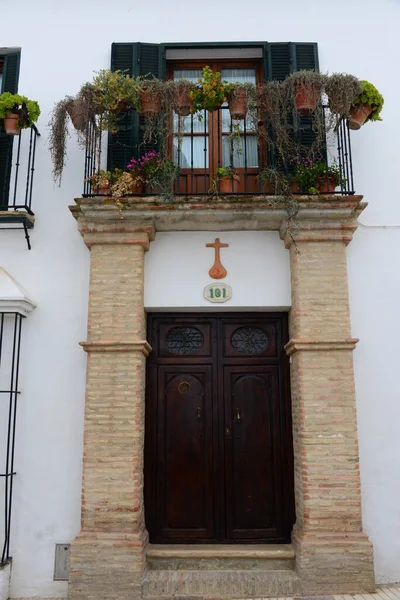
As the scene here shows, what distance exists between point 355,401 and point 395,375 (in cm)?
59

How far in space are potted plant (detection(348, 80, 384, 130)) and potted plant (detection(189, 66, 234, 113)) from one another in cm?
137

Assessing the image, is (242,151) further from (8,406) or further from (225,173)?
(8,406)

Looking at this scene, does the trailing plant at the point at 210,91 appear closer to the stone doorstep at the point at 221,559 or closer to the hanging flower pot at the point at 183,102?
the hanging flower pot at the point at 183,102

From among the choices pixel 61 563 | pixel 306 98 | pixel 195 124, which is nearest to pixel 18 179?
pixel 195 124

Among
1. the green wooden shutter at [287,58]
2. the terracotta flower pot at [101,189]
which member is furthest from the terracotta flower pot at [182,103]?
the green wooden shutter at [287,58]

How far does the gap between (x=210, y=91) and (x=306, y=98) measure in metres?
1.03

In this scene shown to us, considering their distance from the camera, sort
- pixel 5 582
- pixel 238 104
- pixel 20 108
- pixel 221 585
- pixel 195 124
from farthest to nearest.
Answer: pixel 195 124 < pixel 20 108 < pixel 238 104 < pixel 5 582 < pixel 221 585

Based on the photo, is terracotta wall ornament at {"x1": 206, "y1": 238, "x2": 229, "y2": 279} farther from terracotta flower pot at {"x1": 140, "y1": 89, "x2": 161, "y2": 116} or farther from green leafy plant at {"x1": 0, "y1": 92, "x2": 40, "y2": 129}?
green leafy plant at {"x1": 0, "y1": 92, "x2": 40, "y2": 129}

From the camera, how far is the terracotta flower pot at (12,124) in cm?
622

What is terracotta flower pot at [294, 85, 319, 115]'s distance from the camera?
5996mm

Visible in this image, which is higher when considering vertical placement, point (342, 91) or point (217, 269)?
point (342, 91)

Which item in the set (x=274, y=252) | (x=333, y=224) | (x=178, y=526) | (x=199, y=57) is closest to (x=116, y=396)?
(x=178, y=526)

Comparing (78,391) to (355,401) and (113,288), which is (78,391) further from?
(355,401)

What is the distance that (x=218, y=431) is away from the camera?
20.1 feet
